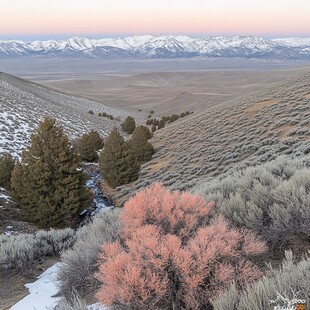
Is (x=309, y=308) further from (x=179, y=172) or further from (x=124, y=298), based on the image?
(x=179, y=172)

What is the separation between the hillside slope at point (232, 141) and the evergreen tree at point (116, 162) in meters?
0.91

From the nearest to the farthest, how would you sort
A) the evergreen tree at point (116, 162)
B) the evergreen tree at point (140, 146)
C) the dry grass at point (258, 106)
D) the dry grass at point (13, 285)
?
the dry grass at point (13, 285)
the evergreen tree at point (116, 162)
the evergreen tree at point (140, 146)
the dry grass at point (258, 106)

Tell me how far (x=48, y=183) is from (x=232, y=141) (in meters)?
11.7

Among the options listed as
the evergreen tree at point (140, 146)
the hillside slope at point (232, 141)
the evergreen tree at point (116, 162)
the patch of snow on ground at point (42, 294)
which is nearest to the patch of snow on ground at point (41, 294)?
the patch of snow on ground at point (42, 294)

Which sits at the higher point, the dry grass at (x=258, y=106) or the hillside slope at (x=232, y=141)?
the dry grass at (x=258, y=106)

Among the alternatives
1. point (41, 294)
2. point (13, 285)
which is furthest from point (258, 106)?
point (41, 294)

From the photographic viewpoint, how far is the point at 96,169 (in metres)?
25.3

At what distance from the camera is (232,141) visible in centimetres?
2178

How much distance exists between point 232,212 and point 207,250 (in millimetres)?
1861

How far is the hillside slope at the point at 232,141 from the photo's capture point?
650 inches

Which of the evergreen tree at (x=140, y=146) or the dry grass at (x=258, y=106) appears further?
the dry grass at (x=258, y=106)

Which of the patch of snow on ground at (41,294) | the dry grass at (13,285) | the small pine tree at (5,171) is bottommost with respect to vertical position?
the small pine tree at (5,171)

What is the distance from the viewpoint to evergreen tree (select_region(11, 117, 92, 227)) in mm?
14164

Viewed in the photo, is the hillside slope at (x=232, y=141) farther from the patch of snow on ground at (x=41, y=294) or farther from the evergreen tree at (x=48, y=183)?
the patch of snow on ground at (x=41, y=294)
